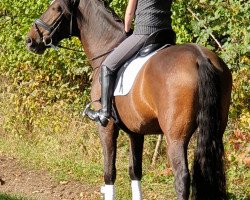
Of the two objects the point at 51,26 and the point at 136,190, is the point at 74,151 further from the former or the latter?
the point at 51,26

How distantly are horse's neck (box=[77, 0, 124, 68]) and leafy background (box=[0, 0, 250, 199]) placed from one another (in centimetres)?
164

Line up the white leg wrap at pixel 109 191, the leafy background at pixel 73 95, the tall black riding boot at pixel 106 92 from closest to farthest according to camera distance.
Answer: the tall black riding boot at pixel 106 92, the white leg wrap at pixel 109 191, the leafy background at pixel 73 95

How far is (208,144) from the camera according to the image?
5355 mm

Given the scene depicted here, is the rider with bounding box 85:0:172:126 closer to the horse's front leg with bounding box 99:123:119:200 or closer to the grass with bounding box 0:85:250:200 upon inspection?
the horse's front leg with bounding box 99:123:119:200

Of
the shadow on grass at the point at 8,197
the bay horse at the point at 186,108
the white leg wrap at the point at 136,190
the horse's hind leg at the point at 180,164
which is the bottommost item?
the shadow on grass at the point at 8,197

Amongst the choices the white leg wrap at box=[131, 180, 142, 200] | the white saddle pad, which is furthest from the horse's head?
the white leg wrap at box=[131, 180, 142, 200]

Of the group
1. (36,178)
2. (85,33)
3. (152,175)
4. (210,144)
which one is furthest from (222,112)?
(36,178)

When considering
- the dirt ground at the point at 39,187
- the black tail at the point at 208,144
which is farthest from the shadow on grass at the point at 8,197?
the black tail at the point at 208,144

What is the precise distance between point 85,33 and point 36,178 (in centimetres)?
302

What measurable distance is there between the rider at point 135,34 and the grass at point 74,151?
206cm

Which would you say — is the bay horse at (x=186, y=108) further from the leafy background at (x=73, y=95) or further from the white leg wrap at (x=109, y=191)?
the leafy background at (x=73, y=95)

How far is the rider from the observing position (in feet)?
20.2

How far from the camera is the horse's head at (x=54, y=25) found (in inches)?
285

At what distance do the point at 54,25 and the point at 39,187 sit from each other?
2673mm
